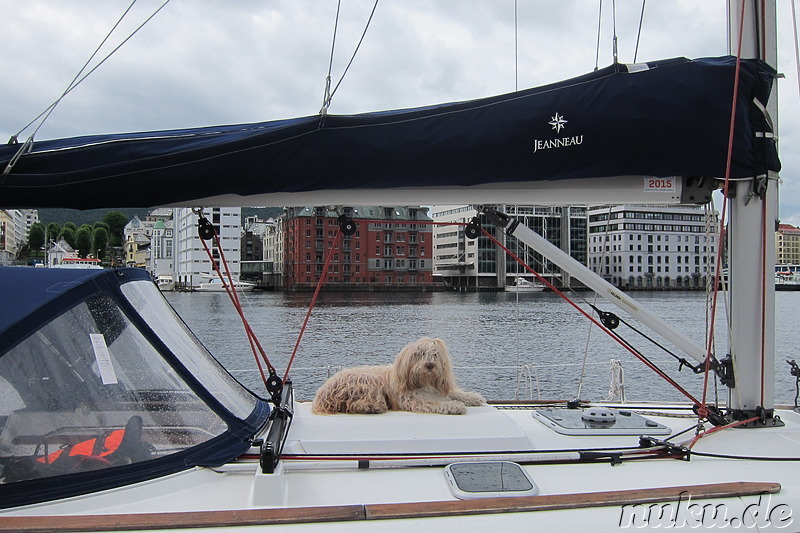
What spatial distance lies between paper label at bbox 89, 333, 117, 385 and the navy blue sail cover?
111cm

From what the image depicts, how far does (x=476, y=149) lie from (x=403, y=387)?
155cm

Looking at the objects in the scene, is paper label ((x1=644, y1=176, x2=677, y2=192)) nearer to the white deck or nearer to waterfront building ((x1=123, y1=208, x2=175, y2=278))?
the white deck

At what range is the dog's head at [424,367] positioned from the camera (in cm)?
379

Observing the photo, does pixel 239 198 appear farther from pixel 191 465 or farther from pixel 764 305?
pixel 764 305

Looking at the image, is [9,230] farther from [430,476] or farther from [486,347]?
[430,476]

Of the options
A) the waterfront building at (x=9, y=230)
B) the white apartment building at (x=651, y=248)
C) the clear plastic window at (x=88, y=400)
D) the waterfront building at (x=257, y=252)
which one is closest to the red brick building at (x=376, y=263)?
the waterfront building at (x=257, y=252)

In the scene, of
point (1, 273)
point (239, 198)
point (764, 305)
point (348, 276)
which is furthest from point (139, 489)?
point (348, 276)

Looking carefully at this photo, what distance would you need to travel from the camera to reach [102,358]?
8.52ft

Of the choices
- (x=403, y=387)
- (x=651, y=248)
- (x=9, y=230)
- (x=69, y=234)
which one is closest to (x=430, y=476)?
(x=403, y=387)

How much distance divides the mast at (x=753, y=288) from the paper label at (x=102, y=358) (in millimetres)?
3347

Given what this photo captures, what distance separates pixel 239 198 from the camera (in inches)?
141

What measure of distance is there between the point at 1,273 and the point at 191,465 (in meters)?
1.17

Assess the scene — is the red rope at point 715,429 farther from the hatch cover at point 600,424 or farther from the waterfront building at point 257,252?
the waterfront building at point 257,252

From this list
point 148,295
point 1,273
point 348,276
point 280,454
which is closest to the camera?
A: point 1,273
